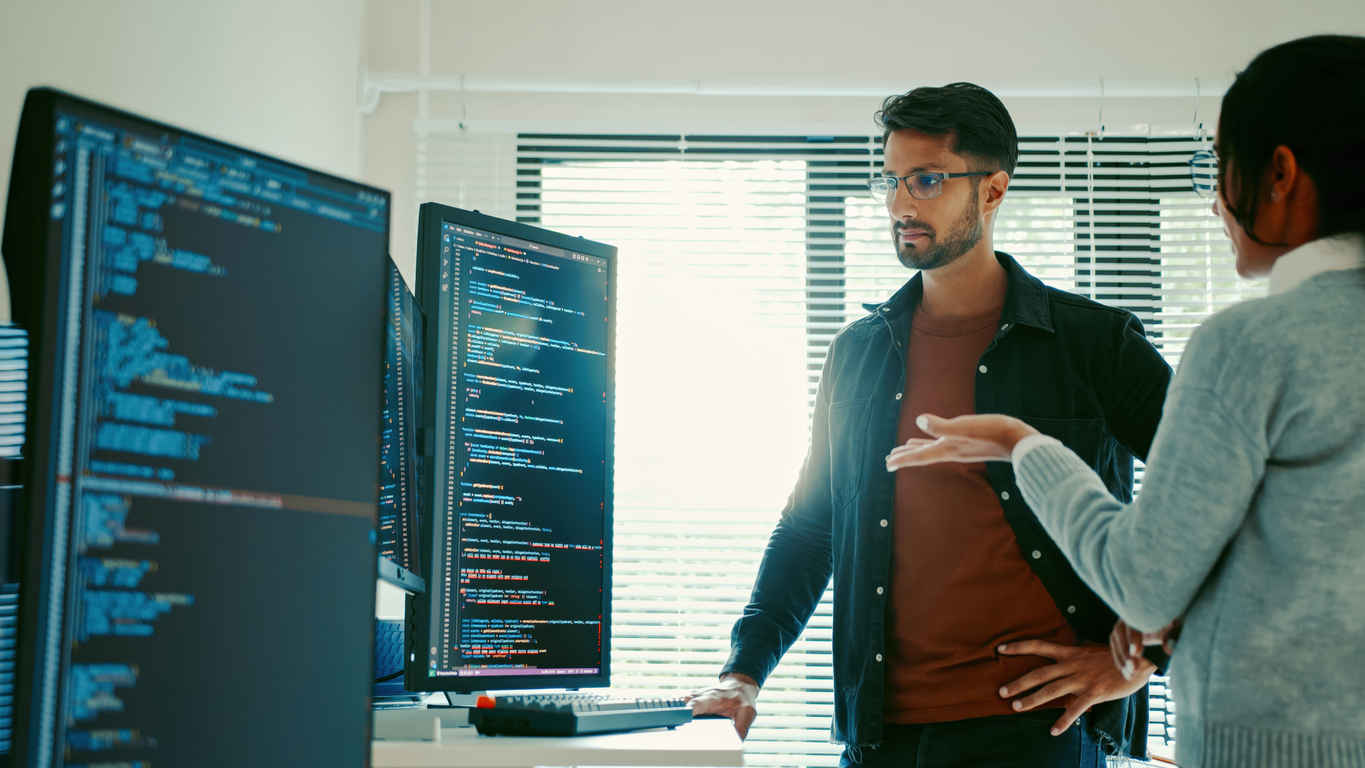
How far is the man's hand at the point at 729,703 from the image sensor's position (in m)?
1.55

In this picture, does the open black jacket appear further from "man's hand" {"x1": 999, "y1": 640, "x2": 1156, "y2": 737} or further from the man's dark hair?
the man's dark hair

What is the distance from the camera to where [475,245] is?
5.07ft

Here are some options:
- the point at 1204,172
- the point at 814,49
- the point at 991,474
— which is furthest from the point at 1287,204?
the point at 814,49

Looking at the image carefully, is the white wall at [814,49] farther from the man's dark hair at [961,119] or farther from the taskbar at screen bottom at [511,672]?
the taskbar at screen bottom at [511,672]

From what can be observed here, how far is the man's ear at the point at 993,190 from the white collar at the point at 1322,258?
0.96m

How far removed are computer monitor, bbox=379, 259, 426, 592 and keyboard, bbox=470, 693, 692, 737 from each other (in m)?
0.21

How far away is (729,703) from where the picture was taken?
5.18ft

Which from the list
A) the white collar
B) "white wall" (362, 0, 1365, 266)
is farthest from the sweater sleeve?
"white wall" (362, 0, 1365, 266)

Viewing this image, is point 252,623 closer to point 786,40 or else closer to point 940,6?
point 786,40

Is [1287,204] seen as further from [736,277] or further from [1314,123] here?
[736,277]

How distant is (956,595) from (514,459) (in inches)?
31.6

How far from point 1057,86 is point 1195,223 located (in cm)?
64

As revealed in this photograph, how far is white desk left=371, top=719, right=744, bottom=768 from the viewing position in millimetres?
1141

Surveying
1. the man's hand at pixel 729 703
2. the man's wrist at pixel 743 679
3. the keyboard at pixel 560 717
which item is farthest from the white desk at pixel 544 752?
the man's wrist at pixel 743 679
